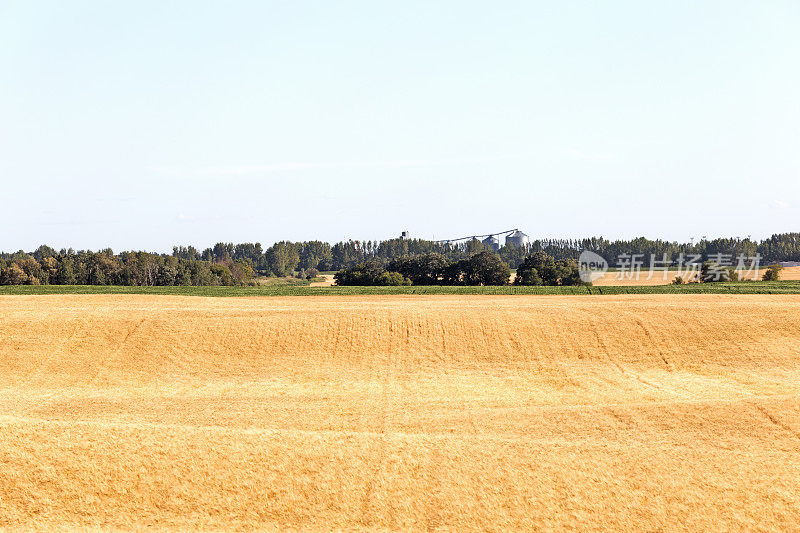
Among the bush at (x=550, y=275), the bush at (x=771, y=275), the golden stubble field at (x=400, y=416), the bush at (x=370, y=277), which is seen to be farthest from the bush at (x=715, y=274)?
the golden stubble field at (x=400, y=416)

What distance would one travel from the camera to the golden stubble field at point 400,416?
1906cm

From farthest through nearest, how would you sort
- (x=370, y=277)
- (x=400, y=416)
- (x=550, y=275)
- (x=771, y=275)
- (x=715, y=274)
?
(x=715, y=274) → (x=771, y=275) → (x=370, y=277) → (x=550, y=275) → (x=400, y=416)

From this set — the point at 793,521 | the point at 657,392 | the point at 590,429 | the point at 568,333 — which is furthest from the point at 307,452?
the point at 568,333

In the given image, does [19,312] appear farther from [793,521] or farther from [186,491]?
[793,521]

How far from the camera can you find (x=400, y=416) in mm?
29000

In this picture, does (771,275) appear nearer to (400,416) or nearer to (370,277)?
(370,277)

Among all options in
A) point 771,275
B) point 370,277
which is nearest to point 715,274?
point 771,275

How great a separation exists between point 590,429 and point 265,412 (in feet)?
49.0

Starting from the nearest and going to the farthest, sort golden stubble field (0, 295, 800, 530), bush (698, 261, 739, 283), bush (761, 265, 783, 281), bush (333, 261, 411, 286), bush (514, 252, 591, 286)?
golden stubble field (0, 295, 800, 530) < bush (514, 252, 591, 286) < bush (333, 261, 411, 286) < bush (761, 265, 783, 281) < bush (698, 261, 739, 283)

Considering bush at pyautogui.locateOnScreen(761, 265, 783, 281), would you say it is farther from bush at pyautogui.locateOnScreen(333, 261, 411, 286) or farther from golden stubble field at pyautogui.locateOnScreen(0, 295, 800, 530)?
bush at pyautogui.locateOnScreen(333, 261, 411, 286)

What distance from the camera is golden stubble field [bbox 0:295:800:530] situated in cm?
1906

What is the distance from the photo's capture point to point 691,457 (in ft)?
73.2

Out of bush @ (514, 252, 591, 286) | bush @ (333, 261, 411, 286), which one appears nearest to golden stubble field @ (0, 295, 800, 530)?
bush @ (514, 252, 591, 286)

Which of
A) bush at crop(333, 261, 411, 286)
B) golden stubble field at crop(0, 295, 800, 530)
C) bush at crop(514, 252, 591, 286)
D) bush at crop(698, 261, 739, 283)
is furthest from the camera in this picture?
bush at crop(698, 261, 739, 283)
